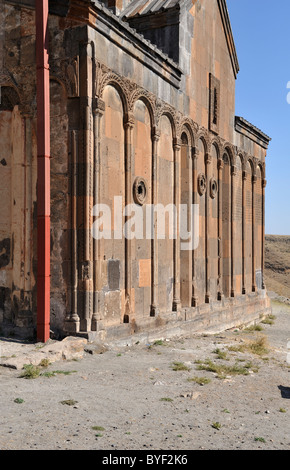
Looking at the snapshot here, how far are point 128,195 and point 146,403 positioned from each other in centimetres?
521

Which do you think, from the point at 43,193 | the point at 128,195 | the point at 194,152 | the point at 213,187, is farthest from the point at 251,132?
the point at 43,193

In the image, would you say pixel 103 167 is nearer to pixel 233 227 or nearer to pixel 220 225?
pixel 220 225

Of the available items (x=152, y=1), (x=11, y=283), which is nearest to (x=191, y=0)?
(x=152, y=1)

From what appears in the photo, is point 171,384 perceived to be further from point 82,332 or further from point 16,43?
point 16,43

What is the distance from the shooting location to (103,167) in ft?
31.1

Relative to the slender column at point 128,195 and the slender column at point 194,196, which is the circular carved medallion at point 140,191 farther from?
the slender column at point 194,196

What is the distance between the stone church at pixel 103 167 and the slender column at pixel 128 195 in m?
0.02

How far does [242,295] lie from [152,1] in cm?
1036

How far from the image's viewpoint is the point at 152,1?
46.6 feet

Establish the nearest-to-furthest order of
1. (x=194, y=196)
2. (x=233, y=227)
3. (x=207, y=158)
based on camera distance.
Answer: (x=194, y=196), (x=207, y=158), (x=233, y=227)

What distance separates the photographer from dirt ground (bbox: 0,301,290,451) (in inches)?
191

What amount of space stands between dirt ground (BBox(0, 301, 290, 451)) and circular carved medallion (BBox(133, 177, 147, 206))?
339 centimetres

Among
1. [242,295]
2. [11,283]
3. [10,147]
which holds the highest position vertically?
[10,147]

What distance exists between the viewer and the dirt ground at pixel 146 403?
15.9 feet
